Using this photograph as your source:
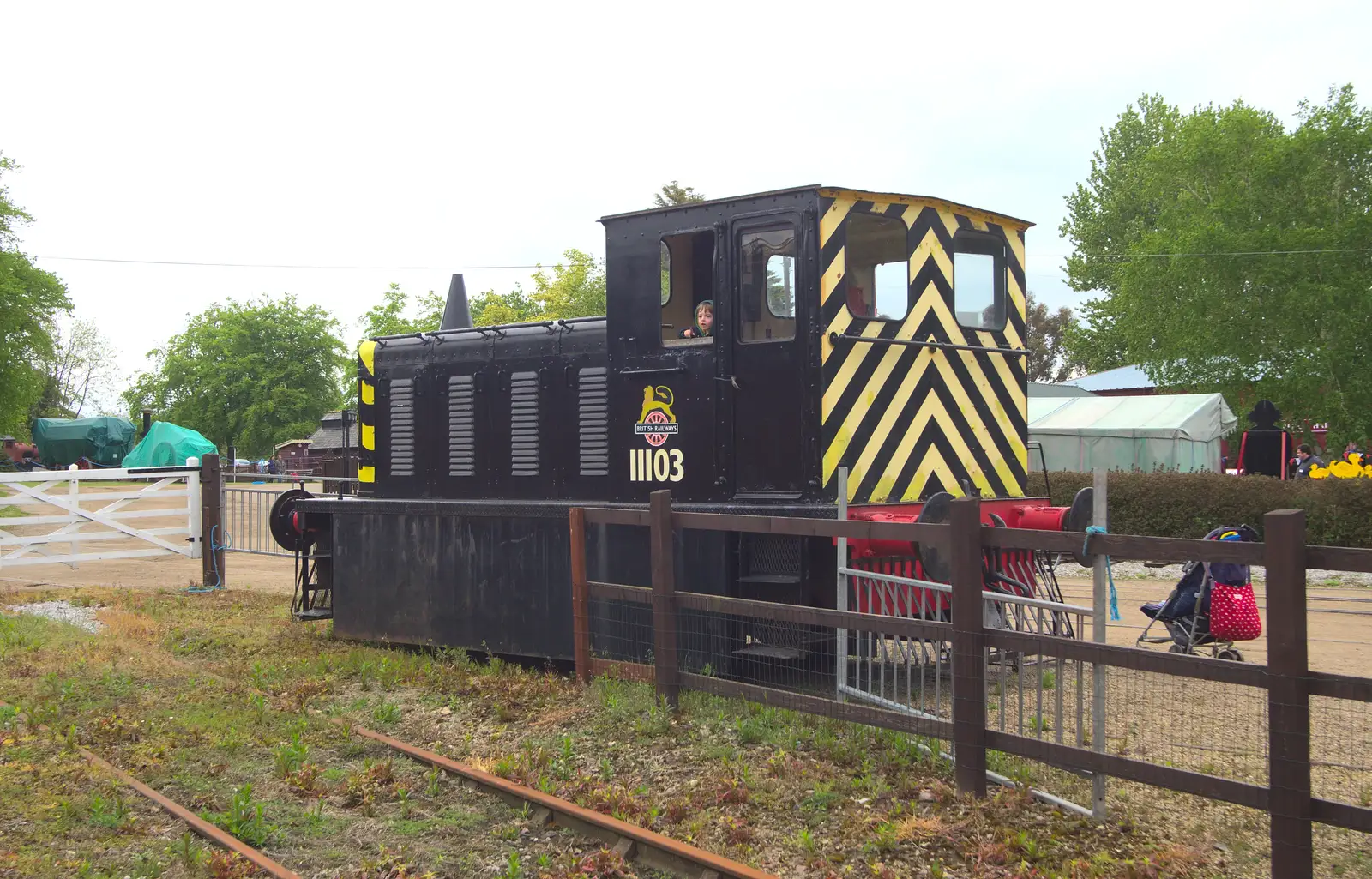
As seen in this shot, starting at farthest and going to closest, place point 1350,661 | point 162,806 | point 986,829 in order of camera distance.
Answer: point 1350,661 < point 162,806 < point 986,829

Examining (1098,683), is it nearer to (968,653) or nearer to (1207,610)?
(968,653)

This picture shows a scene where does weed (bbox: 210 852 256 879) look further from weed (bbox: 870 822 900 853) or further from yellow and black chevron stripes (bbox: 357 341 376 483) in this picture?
yellow and black chevron stripes (bbox: 357 341 376 483)

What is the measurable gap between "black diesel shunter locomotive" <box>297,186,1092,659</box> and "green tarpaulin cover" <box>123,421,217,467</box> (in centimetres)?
4244

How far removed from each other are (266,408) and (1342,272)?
208ft

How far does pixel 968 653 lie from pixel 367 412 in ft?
23.7

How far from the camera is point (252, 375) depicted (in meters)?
77.3

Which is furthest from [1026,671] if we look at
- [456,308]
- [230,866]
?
[456,308]

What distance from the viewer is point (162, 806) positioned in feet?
18.6

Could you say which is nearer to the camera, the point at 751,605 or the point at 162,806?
the point at 162,806

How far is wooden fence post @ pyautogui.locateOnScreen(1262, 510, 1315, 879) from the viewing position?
13.0 ft

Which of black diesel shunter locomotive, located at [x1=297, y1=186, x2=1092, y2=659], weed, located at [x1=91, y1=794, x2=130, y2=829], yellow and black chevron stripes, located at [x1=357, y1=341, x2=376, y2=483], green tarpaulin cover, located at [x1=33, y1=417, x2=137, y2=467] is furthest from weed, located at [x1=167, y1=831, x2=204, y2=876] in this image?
green tarpaulin cover, located at [x1=33, y1=417, x2=137, y2=467]

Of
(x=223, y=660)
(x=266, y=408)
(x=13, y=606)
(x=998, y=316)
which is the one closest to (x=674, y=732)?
(x=998, y=316)

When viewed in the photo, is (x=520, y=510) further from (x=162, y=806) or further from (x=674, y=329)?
(x=162, y=806)

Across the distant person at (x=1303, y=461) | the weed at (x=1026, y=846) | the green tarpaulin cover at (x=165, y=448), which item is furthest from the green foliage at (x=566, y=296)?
the weed at (x=1026, y=846)
